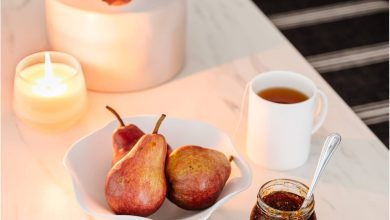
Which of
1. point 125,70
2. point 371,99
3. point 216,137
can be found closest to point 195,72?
point 125,70

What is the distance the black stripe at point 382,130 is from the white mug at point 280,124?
2.69 ft

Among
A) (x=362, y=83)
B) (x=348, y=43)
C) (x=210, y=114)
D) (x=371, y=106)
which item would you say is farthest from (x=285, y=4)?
(x=210, y=114)

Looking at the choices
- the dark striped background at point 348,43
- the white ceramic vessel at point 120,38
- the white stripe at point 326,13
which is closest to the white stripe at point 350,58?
the dark striped background at point 348,43

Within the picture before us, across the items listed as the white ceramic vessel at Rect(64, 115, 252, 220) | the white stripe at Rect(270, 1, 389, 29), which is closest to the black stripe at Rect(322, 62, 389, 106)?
the white stripe at Rect(270, 1, 389, 29)

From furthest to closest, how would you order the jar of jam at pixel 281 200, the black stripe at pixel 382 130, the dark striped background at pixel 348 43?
the dark striped background at pixel 348 43, the black stripe at pixel 382 130, the jar of jam at pixel 281 200

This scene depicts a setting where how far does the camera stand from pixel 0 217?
0.99 m

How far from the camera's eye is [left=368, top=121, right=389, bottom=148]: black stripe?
1.87m

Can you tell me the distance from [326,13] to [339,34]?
0.39 ft

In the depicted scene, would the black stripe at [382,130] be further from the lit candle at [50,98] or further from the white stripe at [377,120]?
the lit candle at [50,98]

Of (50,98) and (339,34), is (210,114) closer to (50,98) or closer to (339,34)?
(50,98)

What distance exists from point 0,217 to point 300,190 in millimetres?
410

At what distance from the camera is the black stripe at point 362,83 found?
200 centimetres

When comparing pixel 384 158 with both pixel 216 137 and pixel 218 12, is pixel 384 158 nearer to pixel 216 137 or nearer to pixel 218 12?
pixel 216 137

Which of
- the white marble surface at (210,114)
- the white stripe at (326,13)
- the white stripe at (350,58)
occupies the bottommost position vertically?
the white stripe at (350,58)
